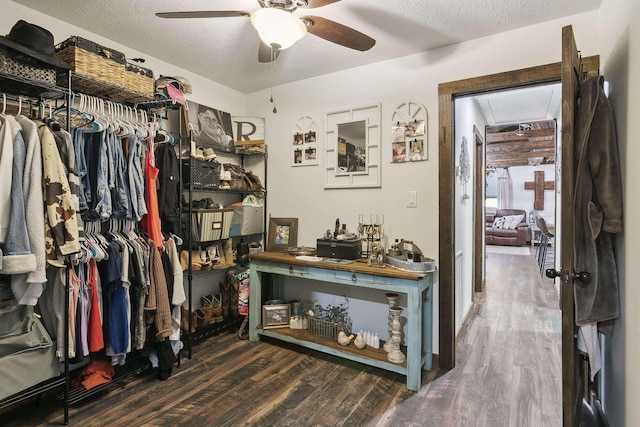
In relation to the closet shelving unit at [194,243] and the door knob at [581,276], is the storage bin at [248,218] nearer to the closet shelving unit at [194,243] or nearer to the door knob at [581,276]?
the closet shelving unit at [194,243]

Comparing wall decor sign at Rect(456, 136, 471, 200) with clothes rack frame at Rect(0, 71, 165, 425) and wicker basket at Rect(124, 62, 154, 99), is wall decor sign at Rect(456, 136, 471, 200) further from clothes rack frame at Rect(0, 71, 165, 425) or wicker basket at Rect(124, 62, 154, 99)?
clothes rack frame at Rect(0, 71, 165, 425)

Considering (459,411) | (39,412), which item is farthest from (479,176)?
(39,412)

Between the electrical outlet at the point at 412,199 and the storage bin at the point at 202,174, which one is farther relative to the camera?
the storage bin at the point at 202,174

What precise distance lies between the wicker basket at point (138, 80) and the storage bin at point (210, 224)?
0.96 metres

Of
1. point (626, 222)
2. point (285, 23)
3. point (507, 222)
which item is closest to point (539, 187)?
point (507, 222)

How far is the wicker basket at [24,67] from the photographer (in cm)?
164

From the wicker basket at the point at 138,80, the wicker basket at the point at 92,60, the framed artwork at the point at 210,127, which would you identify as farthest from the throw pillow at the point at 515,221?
the wicker basket at the point at 92,60

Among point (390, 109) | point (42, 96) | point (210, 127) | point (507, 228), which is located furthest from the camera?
point (507, 228)

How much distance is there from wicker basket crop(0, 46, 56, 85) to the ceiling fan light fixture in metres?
1.16

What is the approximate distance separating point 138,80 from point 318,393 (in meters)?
2.42

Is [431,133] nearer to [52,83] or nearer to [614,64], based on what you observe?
[614,64]

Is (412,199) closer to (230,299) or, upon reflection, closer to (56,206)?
(230,299)

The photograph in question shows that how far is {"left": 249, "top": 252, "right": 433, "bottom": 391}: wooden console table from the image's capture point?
224 cm

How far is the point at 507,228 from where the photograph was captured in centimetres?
1025
